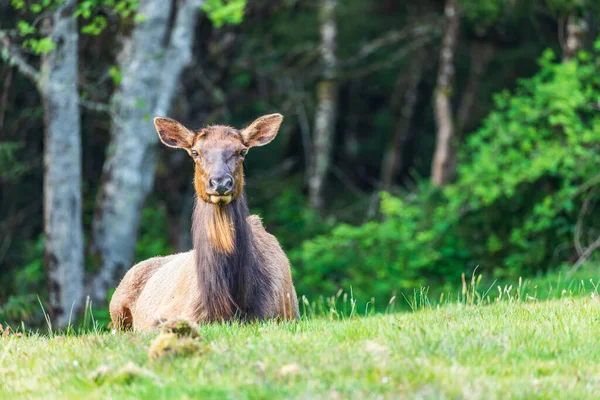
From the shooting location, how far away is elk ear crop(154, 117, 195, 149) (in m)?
9.98

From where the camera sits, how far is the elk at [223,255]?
912cm

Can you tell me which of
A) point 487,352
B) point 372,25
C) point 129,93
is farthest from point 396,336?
point 372,25

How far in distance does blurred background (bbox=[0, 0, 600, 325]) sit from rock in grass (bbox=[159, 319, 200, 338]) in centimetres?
725

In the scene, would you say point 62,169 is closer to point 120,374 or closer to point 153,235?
point 153,235

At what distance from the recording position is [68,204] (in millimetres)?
15867

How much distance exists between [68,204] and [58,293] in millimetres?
1456

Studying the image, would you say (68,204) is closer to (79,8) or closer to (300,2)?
(79,8)

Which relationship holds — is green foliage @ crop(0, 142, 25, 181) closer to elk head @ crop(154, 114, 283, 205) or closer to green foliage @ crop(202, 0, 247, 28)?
green foliage @ crop(202, 0, 247, 28)

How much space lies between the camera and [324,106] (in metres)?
25.5

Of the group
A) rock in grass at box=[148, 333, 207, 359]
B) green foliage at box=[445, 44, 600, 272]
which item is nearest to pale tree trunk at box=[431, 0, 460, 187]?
green foliage at box=[445, 44, 600, 272]

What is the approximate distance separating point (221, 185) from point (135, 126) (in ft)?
26.2

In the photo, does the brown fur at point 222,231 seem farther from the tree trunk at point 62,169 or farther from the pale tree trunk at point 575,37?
the pale tree trunk at point 575,37

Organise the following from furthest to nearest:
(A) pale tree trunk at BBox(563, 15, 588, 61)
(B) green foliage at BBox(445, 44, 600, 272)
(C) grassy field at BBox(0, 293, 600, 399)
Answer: (A) pale tree trunk at BBox(563, 15, 588, 61)
(B) green foliage at BBox(445, 44, 600, 272)
(C) grassy field at BBox(0, 293, 600, 399)

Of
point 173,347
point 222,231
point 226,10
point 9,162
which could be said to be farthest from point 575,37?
point 173,347
